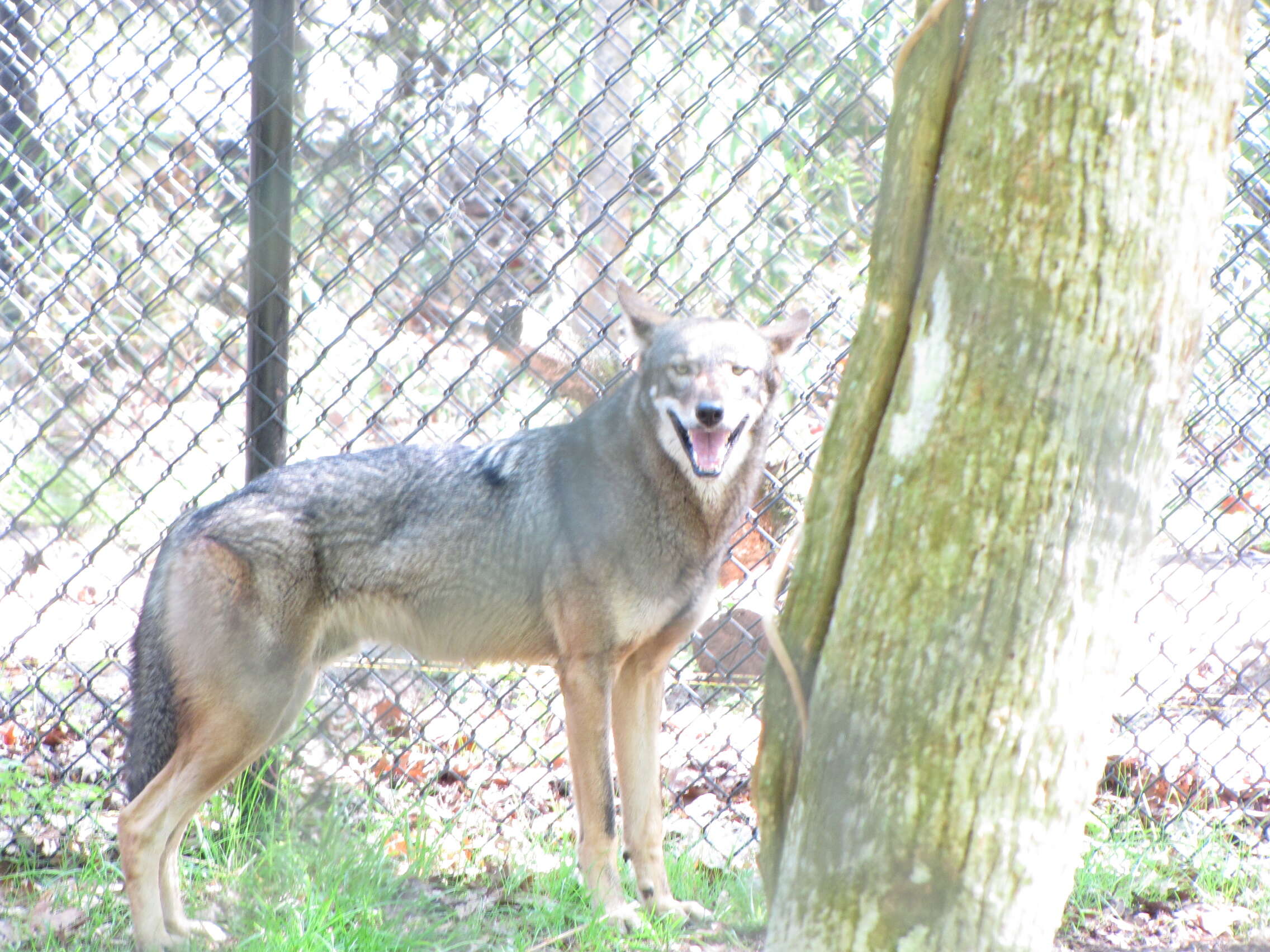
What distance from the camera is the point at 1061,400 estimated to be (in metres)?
1.71

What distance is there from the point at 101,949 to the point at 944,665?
2584 millimetres

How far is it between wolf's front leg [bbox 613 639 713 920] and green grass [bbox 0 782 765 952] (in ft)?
0.49

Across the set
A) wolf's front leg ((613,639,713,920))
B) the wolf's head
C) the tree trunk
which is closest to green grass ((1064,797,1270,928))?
wolf's front leg ((613,639,713,920))

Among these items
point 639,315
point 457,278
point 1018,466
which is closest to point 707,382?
point 639,315

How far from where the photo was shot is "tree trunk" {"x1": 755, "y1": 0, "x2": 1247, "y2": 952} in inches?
66.7

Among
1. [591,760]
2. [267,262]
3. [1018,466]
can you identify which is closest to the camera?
[1018,466]

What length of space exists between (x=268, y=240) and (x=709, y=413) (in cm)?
146

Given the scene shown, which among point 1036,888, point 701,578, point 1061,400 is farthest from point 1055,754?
point 701,578

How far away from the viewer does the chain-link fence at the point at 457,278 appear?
346cm

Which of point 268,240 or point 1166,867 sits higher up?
point 268,240

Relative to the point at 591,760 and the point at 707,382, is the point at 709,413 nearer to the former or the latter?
the point at 707,382

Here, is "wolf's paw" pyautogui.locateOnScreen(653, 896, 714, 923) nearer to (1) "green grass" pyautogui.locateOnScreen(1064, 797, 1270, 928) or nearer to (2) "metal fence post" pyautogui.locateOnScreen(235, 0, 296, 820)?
(1) "green grass" pyautogui.locateOnScreen(1064, 797, 1270, 928)

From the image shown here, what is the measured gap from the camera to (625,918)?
3.21 meters

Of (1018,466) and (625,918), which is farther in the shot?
(625,918)
